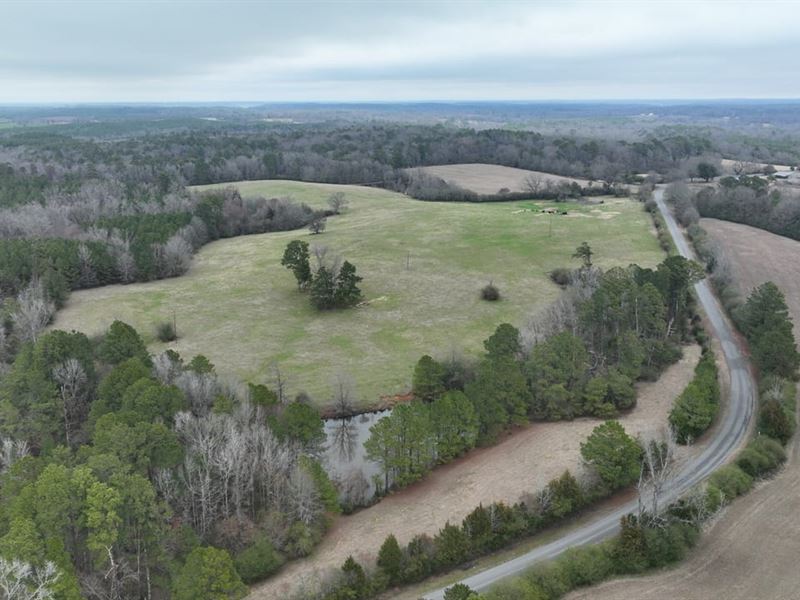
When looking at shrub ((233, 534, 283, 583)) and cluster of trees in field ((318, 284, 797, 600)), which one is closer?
cluster of trees in field ((318, 284, 797, 600))

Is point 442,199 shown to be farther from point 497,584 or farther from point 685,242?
point 497,584

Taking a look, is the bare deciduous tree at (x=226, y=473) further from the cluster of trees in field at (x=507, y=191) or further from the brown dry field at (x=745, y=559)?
the cluster of trees in field at (x=507, y=191)

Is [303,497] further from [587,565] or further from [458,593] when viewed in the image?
[587,565]

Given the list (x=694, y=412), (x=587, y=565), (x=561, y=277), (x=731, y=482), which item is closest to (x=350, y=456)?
(x=587, y=565)

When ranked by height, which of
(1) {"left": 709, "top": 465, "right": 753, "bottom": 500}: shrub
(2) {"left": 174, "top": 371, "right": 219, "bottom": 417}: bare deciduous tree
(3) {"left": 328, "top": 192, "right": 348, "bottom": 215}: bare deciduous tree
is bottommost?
(1) {"left": 709, "top": 465, "right": 753, "bottom": 500}: shrub

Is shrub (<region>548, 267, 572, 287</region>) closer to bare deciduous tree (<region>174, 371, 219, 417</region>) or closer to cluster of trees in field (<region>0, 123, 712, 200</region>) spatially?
bare deciduous tree (<region>174, 371, 219, 417</region>)

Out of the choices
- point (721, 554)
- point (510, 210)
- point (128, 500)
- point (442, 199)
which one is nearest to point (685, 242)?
point (510, 210)

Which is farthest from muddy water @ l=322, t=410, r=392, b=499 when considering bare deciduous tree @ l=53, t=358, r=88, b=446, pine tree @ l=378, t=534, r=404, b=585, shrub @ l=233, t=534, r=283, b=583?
bare deciduous tree @ l=53, t=358, r=88, b=446
